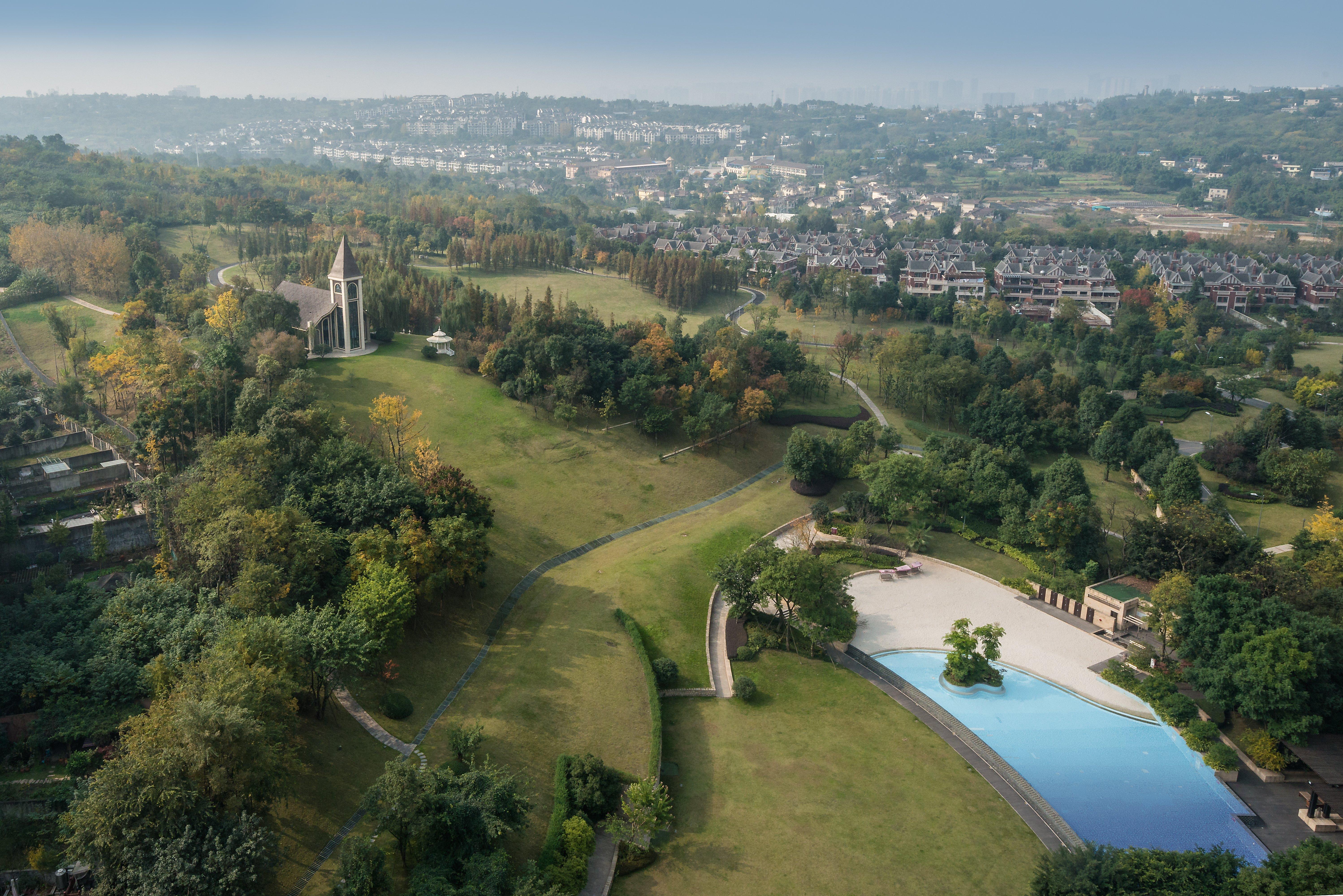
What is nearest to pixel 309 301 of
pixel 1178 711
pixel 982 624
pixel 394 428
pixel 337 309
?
pixel 337 309

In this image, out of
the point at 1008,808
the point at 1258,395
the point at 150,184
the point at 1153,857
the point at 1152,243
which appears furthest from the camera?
the point at 1152,243

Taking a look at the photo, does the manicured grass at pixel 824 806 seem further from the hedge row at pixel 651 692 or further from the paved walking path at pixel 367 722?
the paved walking path at pixel 367 722

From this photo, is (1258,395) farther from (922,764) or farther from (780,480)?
(922,764)

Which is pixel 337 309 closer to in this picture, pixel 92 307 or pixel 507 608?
pixel 92 307

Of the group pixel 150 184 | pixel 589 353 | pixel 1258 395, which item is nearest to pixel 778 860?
pixel 589 353

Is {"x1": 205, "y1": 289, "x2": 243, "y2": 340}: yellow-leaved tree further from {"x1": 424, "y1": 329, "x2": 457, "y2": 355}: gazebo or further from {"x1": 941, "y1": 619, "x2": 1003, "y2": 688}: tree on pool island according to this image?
{"x1": 941, "y1": 619, "x2": 1003, "y2": 688}: tree on pool island

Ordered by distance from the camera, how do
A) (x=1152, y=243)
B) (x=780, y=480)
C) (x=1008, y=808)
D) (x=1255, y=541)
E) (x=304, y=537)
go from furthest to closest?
1. (x=1152, y=243)
2. (x=780, y=480)
3. (x=1255, y=541)
4. (x=304, y=537)
5. (x=1008, y=808)
